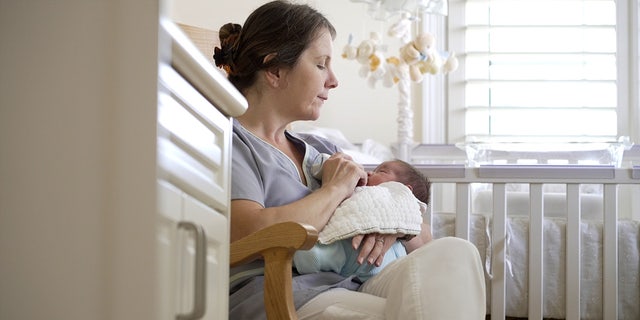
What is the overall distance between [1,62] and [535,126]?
4.29 metres

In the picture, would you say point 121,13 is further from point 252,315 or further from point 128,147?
point 252,315

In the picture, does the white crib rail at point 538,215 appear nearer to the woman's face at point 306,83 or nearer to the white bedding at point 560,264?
the white bedding at point 560,264

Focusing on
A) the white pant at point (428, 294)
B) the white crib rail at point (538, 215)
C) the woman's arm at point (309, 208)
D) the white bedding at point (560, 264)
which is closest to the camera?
the white pant at point (428, 294)

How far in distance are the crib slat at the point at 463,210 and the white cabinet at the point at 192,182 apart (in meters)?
1.25

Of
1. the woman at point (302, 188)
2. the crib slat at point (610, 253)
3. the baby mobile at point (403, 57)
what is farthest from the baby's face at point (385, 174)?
the baby mobile at point (403, 57)

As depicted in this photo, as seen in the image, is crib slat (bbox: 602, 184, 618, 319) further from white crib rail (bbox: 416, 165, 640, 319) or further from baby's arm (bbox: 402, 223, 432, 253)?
baby's arm (bbox: 402, 223, 432, 253)

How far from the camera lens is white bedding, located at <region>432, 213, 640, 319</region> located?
7.98ft

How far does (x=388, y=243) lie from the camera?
1641mm

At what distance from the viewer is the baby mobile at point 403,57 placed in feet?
12.2

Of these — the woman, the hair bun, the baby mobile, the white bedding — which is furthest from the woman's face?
the baby mobile

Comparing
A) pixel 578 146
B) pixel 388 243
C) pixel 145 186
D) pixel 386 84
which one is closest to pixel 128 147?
pixel 145 186

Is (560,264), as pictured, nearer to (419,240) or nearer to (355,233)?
(419,240)

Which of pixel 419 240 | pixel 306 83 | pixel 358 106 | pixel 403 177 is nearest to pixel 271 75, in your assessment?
pixel 306 83

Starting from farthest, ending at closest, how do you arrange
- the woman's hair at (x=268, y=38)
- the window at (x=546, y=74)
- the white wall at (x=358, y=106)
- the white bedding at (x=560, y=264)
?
the window at (x=546, y=74), the white wall at (x=358, y=106), the white bedding at (x=560, y=264), the woman's hair at (x=268, y=38)
